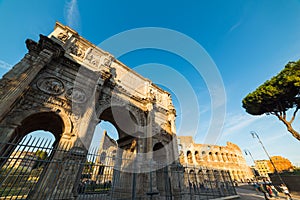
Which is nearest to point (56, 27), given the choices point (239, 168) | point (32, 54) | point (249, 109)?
point (32, 54)

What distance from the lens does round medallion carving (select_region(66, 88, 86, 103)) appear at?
895 centimetres

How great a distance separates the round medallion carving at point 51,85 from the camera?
26.8 ft

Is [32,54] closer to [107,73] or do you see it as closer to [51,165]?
[107,73]

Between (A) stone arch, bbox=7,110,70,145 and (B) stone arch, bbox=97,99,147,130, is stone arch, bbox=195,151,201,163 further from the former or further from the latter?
(A) stone arch, bbox=7,110,70,145

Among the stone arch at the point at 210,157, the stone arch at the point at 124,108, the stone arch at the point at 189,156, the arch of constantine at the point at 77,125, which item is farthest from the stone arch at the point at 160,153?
the stone arch at the point at 210,157

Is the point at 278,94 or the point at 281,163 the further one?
the point at 281,163

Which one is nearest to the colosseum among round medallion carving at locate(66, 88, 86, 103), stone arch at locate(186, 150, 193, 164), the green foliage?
stone arch at locate(186, 150, 193, 164)

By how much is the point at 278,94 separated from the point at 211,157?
27.5m

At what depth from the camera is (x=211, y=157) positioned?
36.4 m

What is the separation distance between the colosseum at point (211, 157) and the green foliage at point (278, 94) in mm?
21311

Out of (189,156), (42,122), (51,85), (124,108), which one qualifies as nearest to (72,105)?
(51,85)

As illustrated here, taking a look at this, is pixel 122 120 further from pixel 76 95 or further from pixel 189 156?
pixel 189 156

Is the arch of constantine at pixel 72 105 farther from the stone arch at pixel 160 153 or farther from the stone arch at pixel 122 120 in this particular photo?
the stone arch at pixel 160 153

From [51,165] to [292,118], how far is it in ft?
74.8
